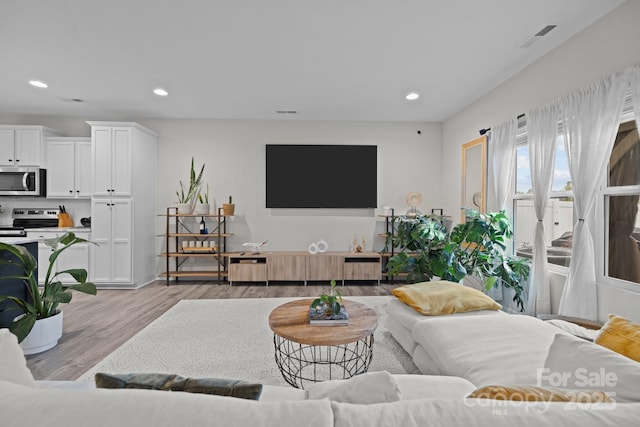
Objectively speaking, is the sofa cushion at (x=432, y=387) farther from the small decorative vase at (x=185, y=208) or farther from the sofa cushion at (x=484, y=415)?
the small decorative vase at (x=185, y=208)

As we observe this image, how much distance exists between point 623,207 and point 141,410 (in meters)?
3.22

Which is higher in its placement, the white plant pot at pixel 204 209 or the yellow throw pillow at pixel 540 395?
the white plant pot at pixel 204 209

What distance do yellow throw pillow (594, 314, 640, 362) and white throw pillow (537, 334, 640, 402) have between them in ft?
0.90

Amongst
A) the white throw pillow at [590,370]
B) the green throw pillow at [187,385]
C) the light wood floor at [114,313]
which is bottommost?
the light wood floor at [114,313]

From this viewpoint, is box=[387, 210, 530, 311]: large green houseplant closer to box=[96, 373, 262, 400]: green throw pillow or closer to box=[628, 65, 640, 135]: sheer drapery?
box=[628, 65, 640, 135]: sheer drapery

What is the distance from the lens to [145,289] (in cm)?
458

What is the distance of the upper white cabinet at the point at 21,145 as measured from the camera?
4.59 metres

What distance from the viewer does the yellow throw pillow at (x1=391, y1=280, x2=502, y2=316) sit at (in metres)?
2.32

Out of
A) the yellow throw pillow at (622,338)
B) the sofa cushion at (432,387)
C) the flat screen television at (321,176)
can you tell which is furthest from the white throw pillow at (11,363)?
the flat screen television at (321,176)

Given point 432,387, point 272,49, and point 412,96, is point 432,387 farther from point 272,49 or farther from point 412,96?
point 412,96

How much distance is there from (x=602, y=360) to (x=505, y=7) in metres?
2.40

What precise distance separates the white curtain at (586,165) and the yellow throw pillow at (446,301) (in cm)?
67

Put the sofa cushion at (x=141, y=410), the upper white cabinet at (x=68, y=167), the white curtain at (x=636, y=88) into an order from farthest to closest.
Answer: the upper white cabinet at (x=68, y=167)
the white curtain at (x=636, y=88)
the sofa cushion at (x=141, y=410)

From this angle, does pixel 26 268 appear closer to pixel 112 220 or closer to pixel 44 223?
pixel 112 220
